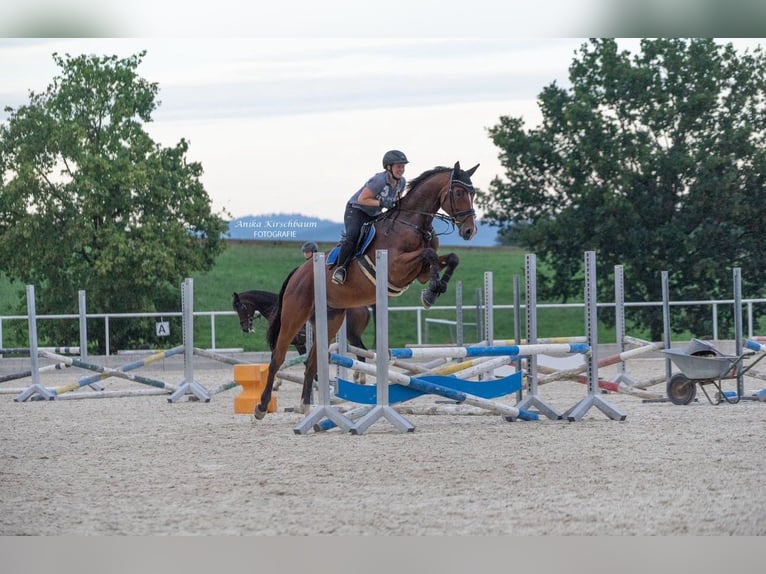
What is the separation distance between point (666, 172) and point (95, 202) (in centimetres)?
941

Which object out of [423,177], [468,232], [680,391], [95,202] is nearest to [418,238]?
[468,232]

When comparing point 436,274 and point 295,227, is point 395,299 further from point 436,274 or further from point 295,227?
point 436,274

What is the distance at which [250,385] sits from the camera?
10.5 metres

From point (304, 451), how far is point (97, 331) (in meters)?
13.7

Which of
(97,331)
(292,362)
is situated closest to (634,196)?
(97,331)

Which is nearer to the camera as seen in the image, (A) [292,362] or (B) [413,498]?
(B) [413,498]

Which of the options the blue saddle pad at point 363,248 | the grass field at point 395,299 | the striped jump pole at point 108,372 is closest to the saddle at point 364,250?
the blue saddle pad at point 363,248

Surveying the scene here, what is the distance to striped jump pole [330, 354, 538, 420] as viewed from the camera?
→ 8250 mm

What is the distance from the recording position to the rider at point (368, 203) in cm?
883

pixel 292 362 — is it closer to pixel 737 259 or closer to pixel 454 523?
pixel 454 523

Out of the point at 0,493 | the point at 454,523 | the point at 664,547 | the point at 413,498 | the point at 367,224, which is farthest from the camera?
the point at 367,224

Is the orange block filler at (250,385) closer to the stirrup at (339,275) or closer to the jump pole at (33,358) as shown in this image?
the stirrup at (339,275)

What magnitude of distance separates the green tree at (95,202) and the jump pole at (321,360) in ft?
40.9

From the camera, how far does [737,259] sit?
21.7 meters
